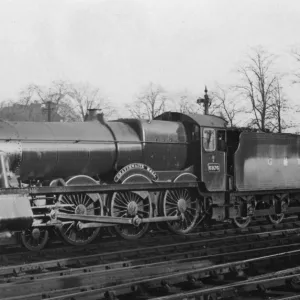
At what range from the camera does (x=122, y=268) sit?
877 centimetres

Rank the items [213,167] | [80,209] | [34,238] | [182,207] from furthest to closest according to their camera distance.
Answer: [213,167]
[182,207]
[80,209]
[34,238]

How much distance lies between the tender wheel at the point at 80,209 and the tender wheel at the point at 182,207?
211 centimetres

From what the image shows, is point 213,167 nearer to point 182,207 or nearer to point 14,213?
point 182,207

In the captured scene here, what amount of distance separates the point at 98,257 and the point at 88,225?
5.65 feet

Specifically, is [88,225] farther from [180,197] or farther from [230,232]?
[230,232]

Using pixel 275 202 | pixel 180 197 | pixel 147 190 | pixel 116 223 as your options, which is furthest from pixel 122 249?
pixel 275 202

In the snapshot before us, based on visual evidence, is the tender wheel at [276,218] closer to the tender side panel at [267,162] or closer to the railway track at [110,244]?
the tender side panel at [267,162]

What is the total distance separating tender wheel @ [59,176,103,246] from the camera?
38.3 feet

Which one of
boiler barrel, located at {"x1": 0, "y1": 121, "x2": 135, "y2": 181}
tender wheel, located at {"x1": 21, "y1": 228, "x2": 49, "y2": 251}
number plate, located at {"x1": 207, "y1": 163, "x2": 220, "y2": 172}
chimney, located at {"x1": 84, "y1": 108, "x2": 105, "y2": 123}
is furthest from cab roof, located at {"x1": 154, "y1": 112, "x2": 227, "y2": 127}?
tender wheel, located at {"x1": 21, "y1": 228, "x2": 49, "y2": 251}

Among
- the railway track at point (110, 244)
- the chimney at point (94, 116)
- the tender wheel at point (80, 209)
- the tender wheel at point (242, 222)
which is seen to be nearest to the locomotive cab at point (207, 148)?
the tender wheel at point (242, 222)

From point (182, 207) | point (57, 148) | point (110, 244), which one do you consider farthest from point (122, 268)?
point (182, 207)

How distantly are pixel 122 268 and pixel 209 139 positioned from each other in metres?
6.61

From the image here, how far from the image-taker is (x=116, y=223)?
12.0 metres

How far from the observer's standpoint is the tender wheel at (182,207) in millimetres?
13742
